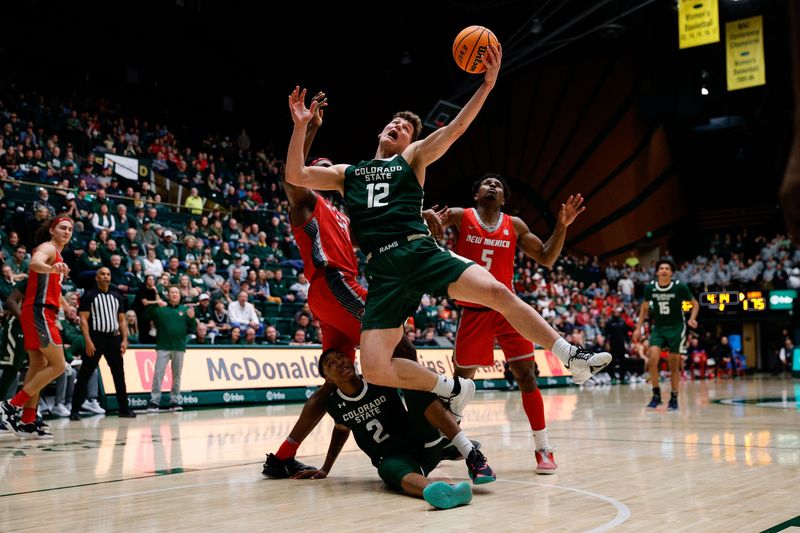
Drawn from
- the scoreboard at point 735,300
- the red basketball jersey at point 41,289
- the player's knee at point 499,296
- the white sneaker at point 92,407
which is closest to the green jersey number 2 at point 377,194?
the player's knee at point 499,296

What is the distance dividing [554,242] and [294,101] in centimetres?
228

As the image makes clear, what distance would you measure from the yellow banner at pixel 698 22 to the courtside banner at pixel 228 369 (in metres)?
11.0

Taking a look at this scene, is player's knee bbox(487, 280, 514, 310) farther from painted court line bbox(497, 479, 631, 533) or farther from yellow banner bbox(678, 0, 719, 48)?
yellow banner bbox(678, 0, 719, 48)

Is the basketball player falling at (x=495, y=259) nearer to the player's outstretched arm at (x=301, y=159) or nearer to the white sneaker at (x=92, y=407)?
the player's outstretched arm at (x=301, y=159)

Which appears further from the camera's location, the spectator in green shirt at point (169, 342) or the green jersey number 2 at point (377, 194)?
the spectator in green shirt at point (169, 342)

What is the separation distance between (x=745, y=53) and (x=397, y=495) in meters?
18.7

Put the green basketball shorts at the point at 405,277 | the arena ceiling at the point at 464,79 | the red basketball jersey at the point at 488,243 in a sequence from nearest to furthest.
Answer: the green basketball shorts at the point at 405,277 < the red basketball jersey at the point at 488,243 < the arena ceiling at the point at 464,79

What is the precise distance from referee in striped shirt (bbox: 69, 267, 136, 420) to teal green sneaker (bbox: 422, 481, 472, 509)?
23.4ft

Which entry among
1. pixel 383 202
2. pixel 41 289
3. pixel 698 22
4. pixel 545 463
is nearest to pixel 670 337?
pixel 545 463

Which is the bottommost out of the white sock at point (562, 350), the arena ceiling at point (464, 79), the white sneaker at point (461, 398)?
the white sneaker at point (461, 398)

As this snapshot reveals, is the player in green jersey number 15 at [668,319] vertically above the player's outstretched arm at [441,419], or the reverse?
the player in green jersey number 15 at [668,319]

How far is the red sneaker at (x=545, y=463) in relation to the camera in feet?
15.9

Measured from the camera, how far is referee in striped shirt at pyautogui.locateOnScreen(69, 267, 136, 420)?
9.71 m

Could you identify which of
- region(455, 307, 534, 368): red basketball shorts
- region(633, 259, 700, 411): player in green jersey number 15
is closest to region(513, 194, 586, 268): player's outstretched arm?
region(455, 307, 534, 368): red basketball shorts
